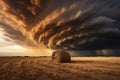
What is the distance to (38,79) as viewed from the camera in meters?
10.9

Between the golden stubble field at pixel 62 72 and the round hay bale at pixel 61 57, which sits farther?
the round hay bale at pixel 61 57

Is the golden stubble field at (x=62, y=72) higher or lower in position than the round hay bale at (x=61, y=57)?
lower

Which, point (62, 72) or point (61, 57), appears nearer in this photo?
point (62, 72)

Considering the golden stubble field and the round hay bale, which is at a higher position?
→ the round hay bale

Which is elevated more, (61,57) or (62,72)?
(61,57)

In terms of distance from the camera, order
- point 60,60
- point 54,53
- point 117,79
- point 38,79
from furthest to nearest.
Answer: point 54,53, point 60,60, point 38,79, point 117,79

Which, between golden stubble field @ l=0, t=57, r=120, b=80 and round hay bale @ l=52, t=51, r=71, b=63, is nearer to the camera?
golden stubble field @ l=0, t=57, r=120, b=80

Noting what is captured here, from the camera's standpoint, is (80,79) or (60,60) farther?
(60,60)

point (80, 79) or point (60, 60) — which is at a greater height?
point (60, 60)

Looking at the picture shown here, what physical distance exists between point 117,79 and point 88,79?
1.64 metres

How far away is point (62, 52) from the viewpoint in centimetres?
2980

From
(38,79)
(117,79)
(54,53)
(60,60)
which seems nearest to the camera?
(117,79)

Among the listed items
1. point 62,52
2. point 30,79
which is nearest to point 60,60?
point 62,52

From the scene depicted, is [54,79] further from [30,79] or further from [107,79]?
[107,79]
